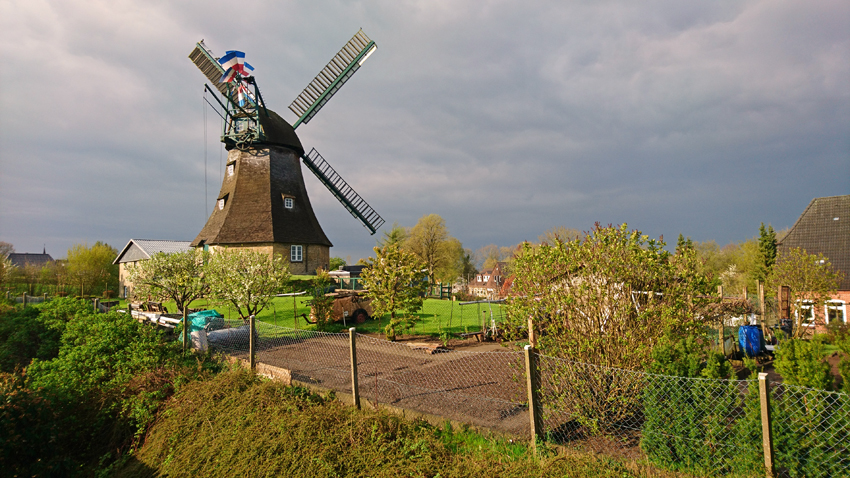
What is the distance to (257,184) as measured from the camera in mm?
27703

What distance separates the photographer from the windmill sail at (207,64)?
96.2 feet

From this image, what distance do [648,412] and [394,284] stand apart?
31.6ft

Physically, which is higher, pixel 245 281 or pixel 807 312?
pixel 245 281

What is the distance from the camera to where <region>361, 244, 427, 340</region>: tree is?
44.3 ft

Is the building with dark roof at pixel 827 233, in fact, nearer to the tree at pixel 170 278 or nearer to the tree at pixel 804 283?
the tree at pixel 804 283

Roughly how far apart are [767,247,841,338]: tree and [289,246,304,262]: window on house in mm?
25840

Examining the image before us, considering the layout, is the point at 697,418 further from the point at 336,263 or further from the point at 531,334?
the point at 336,263

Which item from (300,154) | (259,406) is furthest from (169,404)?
(300,154)

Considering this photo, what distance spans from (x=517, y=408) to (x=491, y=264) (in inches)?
3018

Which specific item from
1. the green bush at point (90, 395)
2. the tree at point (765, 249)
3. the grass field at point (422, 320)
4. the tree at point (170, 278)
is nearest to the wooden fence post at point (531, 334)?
the green bush at point (90, 395)

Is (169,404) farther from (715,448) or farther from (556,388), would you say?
(715,448)

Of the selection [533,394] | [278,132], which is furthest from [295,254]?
[533,394]

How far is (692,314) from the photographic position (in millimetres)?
5723

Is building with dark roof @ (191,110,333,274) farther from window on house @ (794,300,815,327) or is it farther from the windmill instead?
window on house @ (794,300,815,327)
